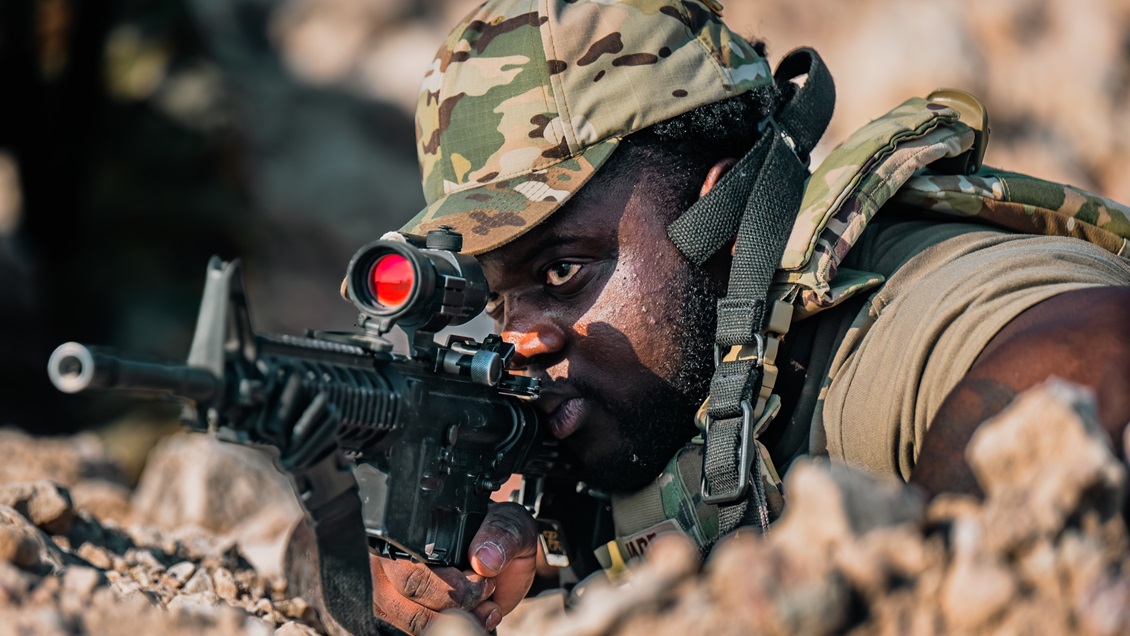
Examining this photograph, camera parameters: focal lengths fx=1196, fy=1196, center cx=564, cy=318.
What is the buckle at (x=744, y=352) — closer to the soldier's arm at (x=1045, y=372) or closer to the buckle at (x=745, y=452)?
the buckle at (x=745, y=452)

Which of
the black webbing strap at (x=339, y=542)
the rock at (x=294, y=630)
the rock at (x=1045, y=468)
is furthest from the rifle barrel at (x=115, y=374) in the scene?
the rock at (x=1045, y=468)

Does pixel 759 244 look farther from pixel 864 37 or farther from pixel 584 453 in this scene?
pixel 864 37

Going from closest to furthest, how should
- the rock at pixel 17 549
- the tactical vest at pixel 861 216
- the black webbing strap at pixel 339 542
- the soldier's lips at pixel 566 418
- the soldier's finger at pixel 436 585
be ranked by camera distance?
the rock at pixel 17 549, the black webbing strap at pixel 339 542, the soldier's finger at pixel 436 585, the tactical vest at pixel 861 216, the soldier's lips at pixel 566 418

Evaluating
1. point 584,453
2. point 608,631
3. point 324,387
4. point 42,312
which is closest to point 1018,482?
point 608,631

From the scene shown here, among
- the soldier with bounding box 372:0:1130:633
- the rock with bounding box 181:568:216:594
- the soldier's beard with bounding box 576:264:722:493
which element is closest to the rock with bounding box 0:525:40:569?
the rock with bounding box 181:568:216:594

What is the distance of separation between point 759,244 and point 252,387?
4.57 ft

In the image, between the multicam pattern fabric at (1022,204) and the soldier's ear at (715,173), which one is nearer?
the multicam pattern fabric at (1022,204)

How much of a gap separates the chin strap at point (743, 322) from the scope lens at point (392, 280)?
84 centimetres

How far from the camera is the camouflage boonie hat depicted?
126 inches

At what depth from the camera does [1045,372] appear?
2137 mm

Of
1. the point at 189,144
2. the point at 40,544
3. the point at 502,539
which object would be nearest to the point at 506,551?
the point at 502,539

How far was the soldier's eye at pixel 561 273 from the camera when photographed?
10.4 feet

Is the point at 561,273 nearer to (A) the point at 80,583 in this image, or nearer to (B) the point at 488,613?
(B) the point at 488,613

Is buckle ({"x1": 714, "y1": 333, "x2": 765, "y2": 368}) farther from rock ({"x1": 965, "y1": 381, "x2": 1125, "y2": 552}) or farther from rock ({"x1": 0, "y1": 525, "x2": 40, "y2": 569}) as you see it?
rock ({"x1": 0, "y1": 525, "x2": 40, "y2": 569})
